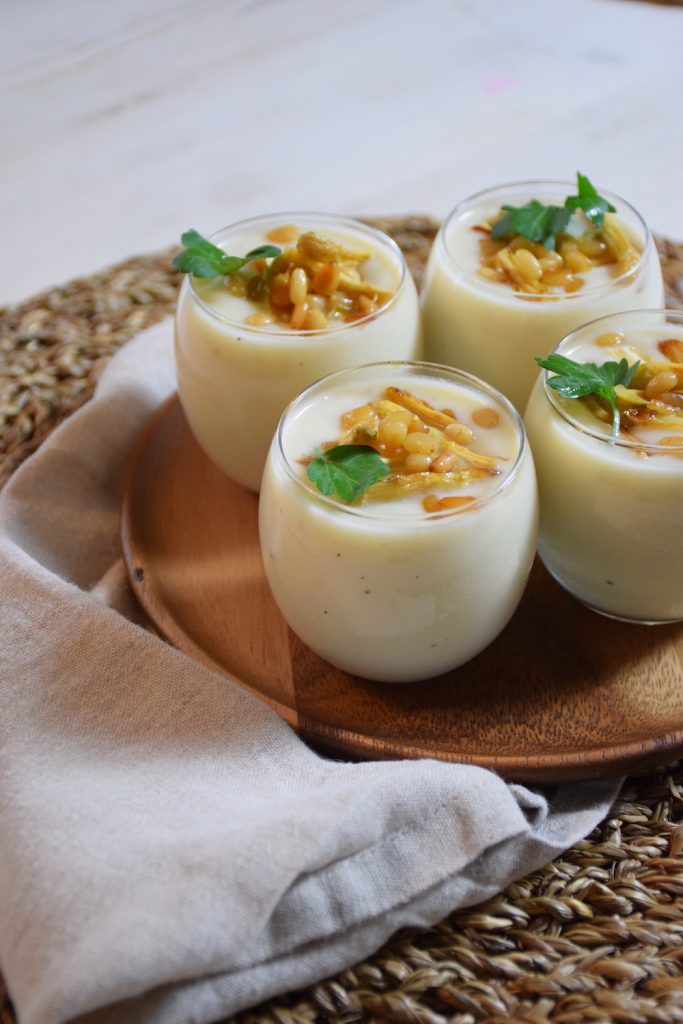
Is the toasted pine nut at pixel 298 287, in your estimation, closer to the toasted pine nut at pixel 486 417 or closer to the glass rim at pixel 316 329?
the glass rim at pixel 316 329

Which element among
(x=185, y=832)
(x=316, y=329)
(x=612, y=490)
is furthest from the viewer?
(x=316, y=329)

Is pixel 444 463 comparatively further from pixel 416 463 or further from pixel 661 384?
pixel 661 384

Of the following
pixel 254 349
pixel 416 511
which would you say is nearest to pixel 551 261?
pixel 254 349

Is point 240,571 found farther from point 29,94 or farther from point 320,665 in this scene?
point 29,94

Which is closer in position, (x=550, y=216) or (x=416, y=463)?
(x=416, y=463)

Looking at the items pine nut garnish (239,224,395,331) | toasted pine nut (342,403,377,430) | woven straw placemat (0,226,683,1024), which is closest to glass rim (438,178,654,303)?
pine nut garnish (239,224,395,331)

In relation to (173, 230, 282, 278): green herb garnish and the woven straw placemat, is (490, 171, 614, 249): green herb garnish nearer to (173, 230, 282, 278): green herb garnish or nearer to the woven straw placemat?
(173, 230, 282, 278): green herb garnish
